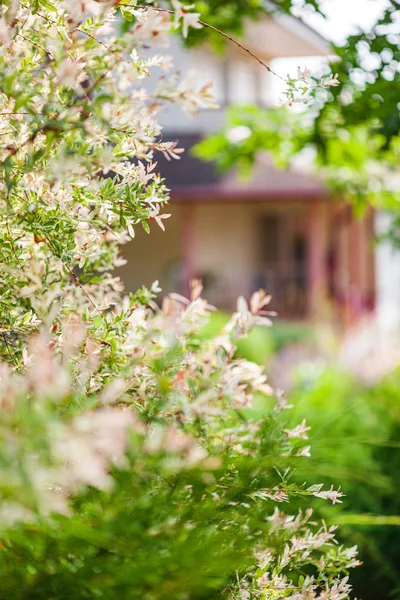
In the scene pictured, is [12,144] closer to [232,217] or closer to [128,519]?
[128,519]

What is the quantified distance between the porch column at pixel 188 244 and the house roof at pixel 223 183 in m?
0.26

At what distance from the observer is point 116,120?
56.1 inches

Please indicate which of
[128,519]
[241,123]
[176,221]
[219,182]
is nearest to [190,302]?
[128,519]

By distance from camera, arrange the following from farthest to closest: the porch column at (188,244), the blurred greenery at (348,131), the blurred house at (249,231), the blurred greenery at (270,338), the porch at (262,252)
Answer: the porch at (262,252) < the blurred house at (249,231) < the porch column at (188,244) < the blurred greenery at (270,338) < the blurred greenery at (348,131)

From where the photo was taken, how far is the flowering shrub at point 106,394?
40.0 inches

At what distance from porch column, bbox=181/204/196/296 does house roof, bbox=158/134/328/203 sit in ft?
0.86

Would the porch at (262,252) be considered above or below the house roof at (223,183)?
below

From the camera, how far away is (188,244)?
15.3m

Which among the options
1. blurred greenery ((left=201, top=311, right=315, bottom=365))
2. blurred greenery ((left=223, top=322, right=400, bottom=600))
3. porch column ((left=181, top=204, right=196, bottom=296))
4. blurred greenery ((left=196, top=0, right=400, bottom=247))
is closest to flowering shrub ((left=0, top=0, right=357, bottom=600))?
blurred greenery ((left=223, top=322, right=400, bottom=600))

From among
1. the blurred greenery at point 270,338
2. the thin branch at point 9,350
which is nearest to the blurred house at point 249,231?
the blurred greenery at point 270,338

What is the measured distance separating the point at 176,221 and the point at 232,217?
6.46 ft

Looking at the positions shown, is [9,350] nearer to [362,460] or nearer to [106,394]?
[106,394]

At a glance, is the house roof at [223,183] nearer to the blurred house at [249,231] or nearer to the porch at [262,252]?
the blurred house at [249,231]

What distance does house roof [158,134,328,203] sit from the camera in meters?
15.3
